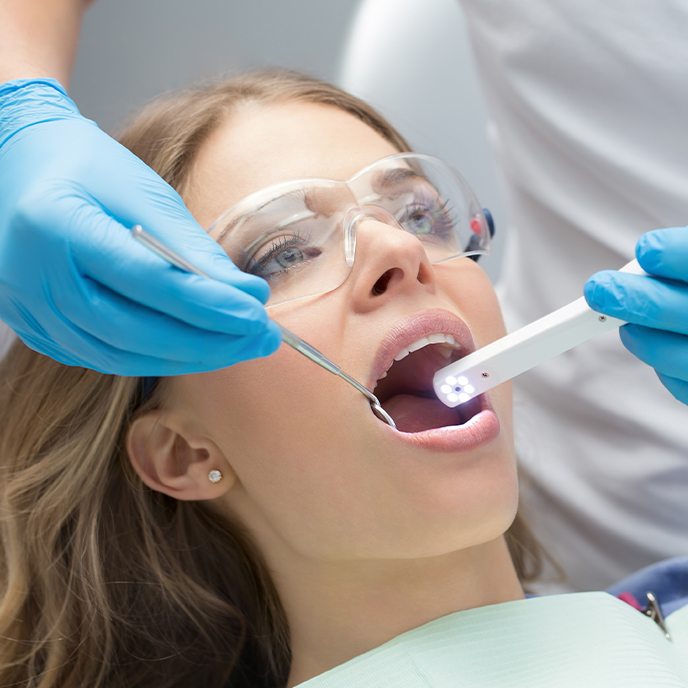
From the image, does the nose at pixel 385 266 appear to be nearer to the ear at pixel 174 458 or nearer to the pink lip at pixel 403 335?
the pink lip at pixel 403 335

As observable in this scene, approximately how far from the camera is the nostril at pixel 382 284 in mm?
1394

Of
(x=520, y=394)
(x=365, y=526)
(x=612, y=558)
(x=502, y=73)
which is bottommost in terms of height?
(x=612, y=558)

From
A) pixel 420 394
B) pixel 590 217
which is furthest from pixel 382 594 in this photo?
pixel 590 217

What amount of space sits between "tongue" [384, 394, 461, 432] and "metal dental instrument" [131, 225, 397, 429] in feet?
0.27

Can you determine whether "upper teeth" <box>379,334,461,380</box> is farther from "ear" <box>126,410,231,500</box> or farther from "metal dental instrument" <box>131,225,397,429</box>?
"ear" <box>126,410,231,500</box>

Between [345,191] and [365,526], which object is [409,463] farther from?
[345,191]

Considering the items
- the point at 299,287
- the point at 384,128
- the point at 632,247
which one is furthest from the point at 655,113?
the point at 299,287

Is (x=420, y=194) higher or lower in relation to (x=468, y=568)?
higher

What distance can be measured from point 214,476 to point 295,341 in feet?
1.15

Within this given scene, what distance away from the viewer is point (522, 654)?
143cm

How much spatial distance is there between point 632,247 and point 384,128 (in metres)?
0.51

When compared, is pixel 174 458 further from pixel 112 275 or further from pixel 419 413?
pixel 112 275

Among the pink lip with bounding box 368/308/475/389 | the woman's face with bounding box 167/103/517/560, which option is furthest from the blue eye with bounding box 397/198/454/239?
the pink lip with bounding box 368/308/475/389

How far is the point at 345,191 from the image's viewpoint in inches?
57.4
